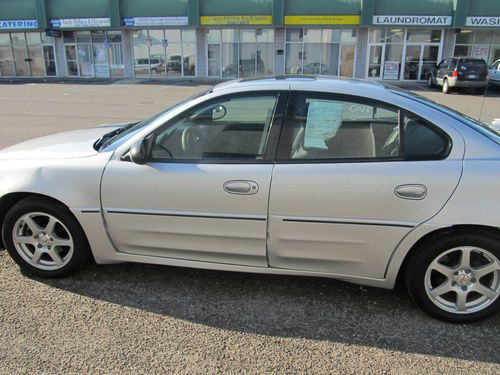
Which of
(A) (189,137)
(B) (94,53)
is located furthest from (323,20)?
(A) (189,137)

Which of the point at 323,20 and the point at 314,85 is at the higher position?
the point at 323,20

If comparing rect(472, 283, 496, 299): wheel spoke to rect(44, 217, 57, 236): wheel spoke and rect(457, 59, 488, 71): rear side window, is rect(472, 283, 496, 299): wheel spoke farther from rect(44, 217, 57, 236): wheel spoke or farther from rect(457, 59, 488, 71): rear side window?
rect(457, 59, 488, 71): rear side window

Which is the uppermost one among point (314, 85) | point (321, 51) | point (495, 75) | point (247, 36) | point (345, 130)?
point (247, 36)

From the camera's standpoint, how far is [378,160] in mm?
2939

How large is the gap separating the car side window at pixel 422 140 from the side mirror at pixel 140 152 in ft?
5.90

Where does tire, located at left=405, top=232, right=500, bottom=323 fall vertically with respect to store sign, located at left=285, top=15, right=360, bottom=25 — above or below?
below

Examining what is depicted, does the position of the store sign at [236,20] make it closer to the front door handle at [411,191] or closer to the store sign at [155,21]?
the store sign at [155,21]

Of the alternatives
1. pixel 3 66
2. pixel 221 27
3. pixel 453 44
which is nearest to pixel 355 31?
pixel 453 44

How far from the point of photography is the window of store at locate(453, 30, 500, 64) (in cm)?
2559

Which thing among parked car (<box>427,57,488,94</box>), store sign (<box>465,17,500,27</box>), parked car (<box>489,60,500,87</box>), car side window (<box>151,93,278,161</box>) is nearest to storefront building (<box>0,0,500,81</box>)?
store sign (<box>465,17,500,27</box>)

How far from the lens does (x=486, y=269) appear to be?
9.52 ft

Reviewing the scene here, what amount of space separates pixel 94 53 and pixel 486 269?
31178mm

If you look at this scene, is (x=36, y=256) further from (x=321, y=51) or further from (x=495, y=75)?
(x=321, y=51)

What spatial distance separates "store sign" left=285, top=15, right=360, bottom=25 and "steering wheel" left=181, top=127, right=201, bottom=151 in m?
24.3
